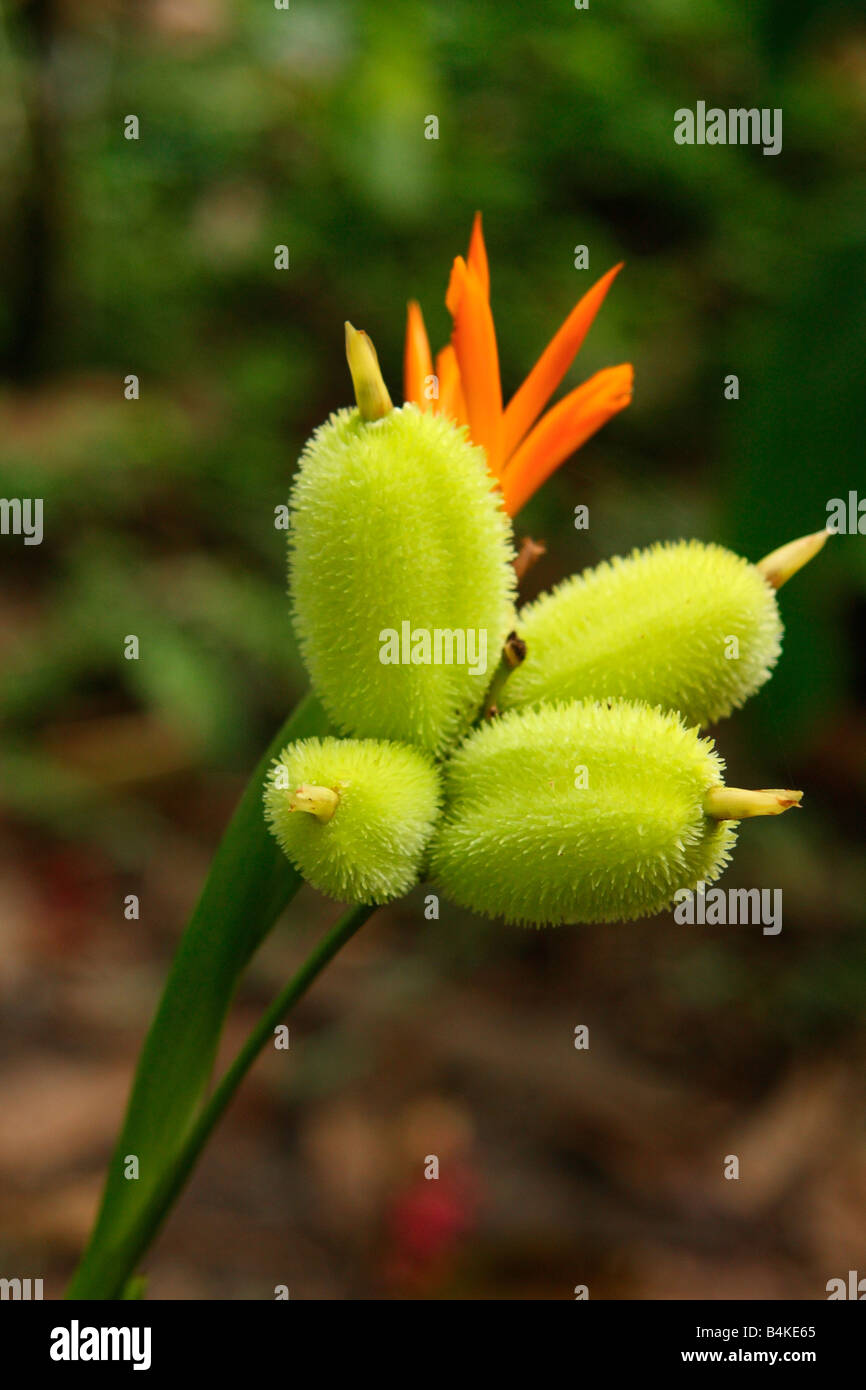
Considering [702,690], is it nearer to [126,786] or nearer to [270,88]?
[126,786]

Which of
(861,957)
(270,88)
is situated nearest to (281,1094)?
(861,957)

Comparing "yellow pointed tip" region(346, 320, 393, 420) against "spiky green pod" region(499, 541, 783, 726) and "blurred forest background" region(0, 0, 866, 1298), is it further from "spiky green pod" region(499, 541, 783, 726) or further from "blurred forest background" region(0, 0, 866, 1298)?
"blurred forest background" region(0, 0, 866, 1298)

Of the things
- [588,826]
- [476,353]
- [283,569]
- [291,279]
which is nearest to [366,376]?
[476,353]

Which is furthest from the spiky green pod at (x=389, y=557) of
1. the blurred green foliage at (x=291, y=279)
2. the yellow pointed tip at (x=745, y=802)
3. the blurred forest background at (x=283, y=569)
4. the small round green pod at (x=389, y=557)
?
the blurred green foliage at (x=291, y=279)

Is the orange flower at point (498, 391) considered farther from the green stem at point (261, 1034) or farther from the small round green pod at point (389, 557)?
the green stem at point (261, 1034)

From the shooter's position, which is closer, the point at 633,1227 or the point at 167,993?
the point at 167,993

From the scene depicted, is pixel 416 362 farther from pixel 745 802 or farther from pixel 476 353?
pixel 745 802
